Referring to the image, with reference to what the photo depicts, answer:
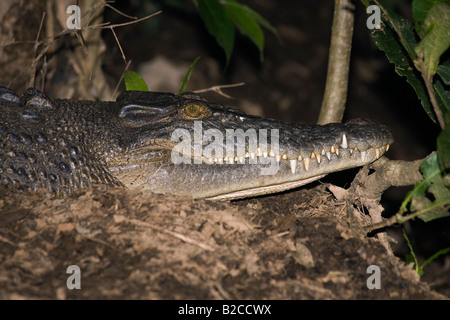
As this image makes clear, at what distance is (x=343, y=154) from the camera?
3109 millimetres

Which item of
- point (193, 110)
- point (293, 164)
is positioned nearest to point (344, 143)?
point (293, 164)

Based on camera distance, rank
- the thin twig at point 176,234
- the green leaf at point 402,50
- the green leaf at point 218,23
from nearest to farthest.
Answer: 1. the thin twig at point 176,234
2. the green leaf at point 402,50
3. the green leaf at point 218,23

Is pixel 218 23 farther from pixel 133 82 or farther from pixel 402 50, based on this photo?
pixel 402 50

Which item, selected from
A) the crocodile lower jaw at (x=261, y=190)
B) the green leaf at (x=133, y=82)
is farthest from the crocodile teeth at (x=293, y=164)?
the green leaf at (x=133, y=82)

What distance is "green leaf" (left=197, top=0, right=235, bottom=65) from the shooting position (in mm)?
4688

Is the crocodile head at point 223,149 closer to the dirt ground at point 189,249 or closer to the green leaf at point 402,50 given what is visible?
the dirt ground at point 189,249

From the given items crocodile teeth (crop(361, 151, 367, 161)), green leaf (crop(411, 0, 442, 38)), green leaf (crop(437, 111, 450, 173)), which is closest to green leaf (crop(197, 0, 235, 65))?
crocodile teeth (crop(361, 151, 367, 161))

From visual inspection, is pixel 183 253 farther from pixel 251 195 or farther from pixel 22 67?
pixel 22 67

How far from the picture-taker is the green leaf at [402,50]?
3117 millimetres

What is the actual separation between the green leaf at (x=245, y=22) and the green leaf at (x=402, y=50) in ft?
5.73

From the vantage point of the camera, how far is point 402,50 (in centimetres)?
326

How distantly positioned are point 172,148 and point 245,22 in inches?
85.3
